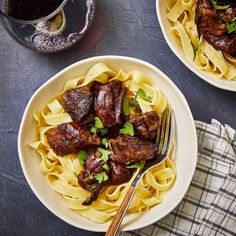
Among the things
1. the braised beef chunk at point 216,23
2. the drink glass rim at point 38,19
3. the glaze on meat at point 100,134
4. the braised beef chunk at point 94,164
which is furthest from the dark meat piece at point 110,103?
the braised beef chunk at point 216,23

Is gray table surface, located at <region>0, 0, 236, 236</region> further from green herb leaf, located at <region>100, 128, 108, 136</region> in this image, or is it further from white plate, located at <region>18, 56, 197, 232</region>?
green herb leaf, located at <region>100, 128, 108, 136</region>

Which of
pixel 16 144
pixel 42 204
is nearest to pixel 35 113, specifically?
pixel 16 144

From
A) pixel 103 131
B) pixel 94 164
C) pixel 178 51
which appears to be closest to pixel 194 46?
pixel 178 51

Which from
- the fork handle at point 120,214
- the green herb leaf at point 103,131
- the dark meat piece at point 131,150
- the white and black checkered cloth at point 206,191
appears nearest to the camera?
the fork handle at point 120,214

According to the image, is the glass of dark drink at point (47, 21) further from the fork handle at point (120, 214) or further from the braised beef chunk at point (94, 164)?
the fork handle at point (120, 214)

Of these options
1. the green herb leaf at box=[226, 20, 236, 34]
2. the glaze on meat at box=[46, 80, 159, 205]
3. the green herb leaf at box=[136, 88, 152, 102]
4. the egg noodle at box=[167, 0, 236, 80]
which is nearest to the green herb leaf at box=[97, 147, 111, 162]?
the glaze on meat at box=[46, 80, 159, 205]

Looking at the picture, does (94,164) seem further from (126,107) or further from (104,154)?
(126,107)

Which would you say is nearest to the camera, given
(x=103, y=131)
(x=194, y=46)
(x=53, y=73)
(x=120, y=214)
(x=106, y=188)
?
(x=120, y=214)

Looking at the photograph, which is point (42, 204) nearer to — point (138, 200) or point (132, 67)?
point (138, 200)
